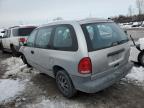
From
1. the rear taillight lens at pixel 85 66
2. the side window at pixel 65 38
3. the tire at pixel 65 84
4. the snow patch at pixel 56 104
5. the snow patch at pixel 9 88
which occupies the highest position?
the side window at pixel 65 38

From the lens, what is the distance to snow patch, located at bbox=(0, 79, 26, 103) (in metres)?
4.93

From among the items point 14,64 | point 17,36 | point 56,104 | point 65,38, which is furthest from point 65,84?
point 17,36

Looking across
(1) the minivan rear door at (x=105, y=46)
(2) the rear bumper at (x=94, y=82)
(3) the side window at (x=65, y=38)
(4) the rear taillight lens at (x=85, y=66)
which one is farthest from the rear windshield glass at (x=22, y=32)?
(4) the rear taillight lens at (x=85, y=66)

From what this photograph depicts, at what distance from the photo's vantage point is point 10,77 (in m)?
6.64

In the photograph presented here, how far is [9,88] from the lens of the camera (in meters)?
5.50

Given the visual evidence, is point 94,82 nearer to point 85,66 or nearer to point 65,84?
point 85,66

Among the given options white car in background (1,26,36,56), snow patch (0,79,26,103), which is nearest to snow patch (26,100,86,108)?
snow patch (0,79,26,103)

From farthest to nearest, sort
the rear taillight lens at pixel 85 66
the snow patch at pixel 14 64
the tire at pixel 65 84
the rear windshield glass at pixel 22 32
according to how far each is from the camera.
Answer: the rear windshield glass at pixel 22 32 → the snow patch at pixel 14 64 → the tire at pixel 65 84 → the rear taillight lens at pixel 85 66

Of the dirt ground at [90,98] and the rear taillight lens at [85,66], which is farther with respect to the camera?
the dirt ground at [90,98]

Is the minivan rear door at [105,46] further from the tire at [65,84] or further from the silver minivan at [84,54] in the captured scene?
the tire at [65,84]

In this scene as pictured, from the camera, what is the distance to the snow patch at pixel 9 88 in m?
4.93

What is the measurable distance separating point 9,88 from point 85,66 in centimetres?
293

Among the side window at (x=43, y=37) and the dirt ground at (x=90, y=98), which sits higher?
the side window at (x=43, y=37)

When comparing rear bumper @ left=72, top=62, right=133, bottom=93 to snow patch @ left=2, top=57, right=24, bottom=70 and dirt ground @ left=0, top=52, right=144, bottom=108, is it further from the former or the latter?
snow patch @ left=2, top=57, right=24, bottom=70
